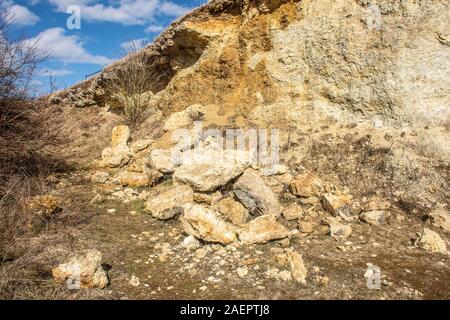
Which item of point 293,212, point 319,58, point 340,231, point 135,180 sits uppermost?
point 319,58

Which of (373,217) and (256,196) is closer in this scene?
(373,217)

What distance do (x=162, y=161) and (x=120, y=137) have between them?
2.70 m

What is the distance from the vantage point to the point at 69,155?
9.98 metres

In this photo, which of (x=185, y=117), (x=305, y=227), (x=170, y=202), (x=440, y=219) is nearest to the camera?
(x=305, y=227)

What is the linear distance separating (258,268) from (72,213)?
3.15m

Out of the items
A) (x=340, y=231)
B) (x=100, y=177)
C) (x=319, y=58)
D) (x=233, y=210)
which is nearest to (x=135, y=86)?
(x=100, y=177)

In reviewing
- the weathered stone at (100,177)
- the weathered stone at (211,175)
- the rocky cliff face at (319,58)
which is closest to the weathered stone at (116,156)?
the weathered stone at (100,177)

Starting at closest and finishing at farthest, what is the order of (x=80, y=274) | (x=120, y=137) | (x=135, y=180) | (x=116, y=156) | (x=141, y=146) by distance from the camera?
(x=80, y=274) < (x=135, y=180) < (x=116, y=156) < (x=141, y=146) < (x=120, y=137)

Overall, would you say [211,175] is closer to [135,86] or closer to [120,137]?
[120,137]

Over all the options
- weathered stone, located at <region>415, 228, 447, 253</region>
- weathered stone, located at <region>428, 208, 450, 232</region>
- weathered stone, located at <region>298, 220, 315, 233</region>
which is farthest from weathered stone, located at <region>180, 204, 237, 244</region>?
weathered stone, located at <region>428, 208, 450, 232</region>

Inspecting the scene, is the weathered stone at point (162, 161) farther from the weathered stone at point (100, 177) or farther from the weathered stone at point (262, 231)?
the weathered stone at point (262, 231)

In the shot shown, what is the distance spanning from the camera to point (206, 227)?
5.11 metres

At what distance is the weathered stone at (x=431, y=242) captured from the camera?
5.06 metres
